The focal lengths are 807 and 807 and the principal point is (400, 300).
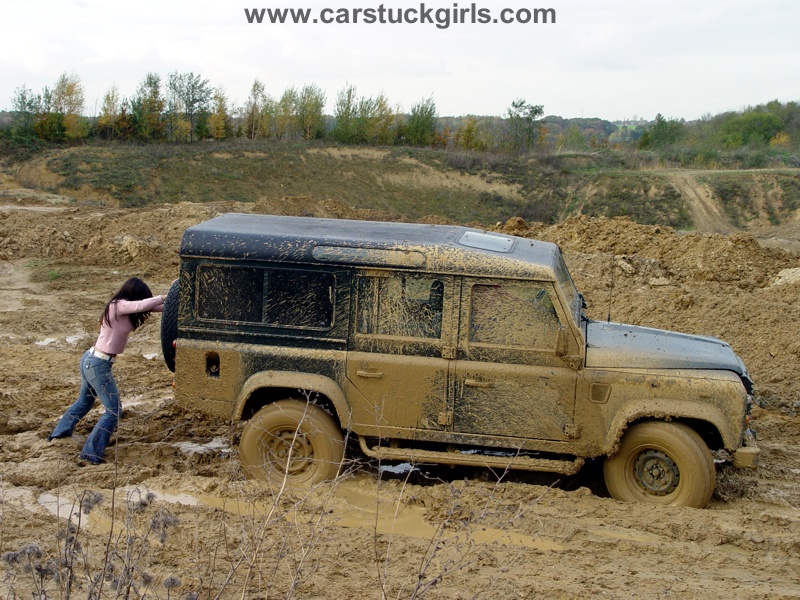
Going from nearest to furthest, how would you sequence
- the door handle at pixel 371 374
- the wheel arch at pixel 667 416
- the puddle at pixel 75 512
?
the puddle at pixel 75 512, the wheel arch at pixel 667 416, the door handle at pixel 371 374

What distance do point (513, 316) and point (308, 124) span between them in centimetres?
5172

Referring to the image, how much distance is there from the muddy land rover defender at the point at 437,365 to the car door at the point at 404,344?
0.03 ft

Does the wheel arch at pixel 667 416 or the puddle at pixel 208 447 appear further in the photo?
the puddle at pixel 208 447

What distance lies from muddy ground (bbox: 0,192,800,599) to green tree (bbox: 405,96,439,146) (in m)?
46.7

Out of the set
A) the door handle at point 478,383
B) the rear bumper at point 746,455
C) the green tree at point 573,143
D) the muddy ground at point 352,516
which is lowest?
the muddy ground at point 352,516

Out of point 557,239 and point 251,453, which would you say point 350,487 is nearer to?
point 251,453

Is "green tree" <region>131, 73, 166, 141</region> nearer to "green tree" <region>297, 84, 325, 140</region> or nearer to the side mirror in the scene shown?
"green tree" <region>297, 84, 325, 140</region>

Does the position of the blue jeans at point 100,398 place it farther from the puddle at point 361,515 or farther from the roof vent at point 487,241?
the roof vent at point 487,241

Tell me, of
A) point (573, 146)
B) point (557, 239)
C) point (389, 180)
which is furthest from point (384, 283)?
point (573, 146)

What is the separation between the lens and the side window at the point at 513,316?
5840mm

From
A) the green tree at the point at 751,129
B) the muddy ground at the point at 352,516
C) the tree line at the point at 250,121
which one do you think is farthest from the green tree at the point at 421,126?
the muddy ground at the point at 352,516

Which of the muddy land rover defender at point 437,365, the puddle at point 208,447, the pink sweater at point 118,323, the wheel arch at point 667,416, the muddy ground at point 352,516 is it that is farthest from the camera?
the puddle at point 208,447

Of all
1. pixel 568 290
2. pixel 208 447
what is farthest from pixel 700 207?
pixel 208 447

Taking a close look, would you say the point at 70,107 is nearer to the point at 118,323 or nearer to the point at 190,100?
the point at 190,100
